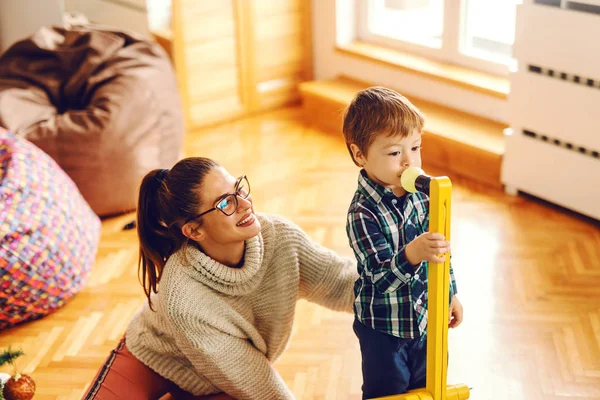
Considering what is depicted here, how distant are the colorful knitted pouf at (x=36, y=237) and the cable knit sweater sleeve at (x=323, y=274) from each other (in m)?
0.98

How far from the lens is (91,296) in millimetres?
2828

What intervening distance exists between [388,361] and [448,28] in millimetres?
2575

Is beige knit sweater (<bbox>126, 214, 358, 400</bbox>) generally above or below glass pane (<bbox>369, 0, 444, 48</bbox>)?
below

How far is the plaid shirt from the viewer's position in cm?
166

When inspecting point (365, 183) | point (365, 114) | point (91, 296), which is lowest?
point (91, 296)

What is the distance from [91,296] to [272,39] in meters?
2.16

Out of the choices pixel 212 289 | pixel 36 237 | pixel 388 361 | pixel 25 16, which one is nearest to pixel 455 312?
pixel 388 361

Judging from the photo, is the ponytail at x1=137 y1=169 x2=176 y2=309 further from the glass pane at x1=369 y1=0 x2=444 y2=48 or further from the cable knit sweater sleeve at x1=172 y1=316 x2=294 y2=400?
the glass pane at x1=369 y1=0 x2=444 y2=48

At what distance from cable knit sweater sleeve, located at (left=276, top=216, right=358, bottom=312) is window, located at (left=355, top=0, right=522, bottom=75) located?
193cm

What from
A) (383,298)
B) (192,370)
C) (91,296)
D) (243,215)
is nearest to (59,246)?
(91,296)

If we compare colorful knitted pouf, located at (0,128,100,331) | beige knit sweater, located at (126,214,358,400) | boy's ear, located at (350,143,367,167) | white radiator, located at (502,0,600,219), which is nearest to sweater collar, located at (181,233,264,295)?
beige knit sweater, located at (126,214,358,400)

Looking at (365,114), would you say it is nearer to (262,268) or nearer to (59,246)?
(262,268)

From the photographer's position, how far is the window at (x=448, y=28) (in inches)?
150

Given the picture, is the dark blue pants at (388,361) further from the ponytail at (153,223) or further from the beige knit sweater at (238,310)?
the ponytail at (153,223)
